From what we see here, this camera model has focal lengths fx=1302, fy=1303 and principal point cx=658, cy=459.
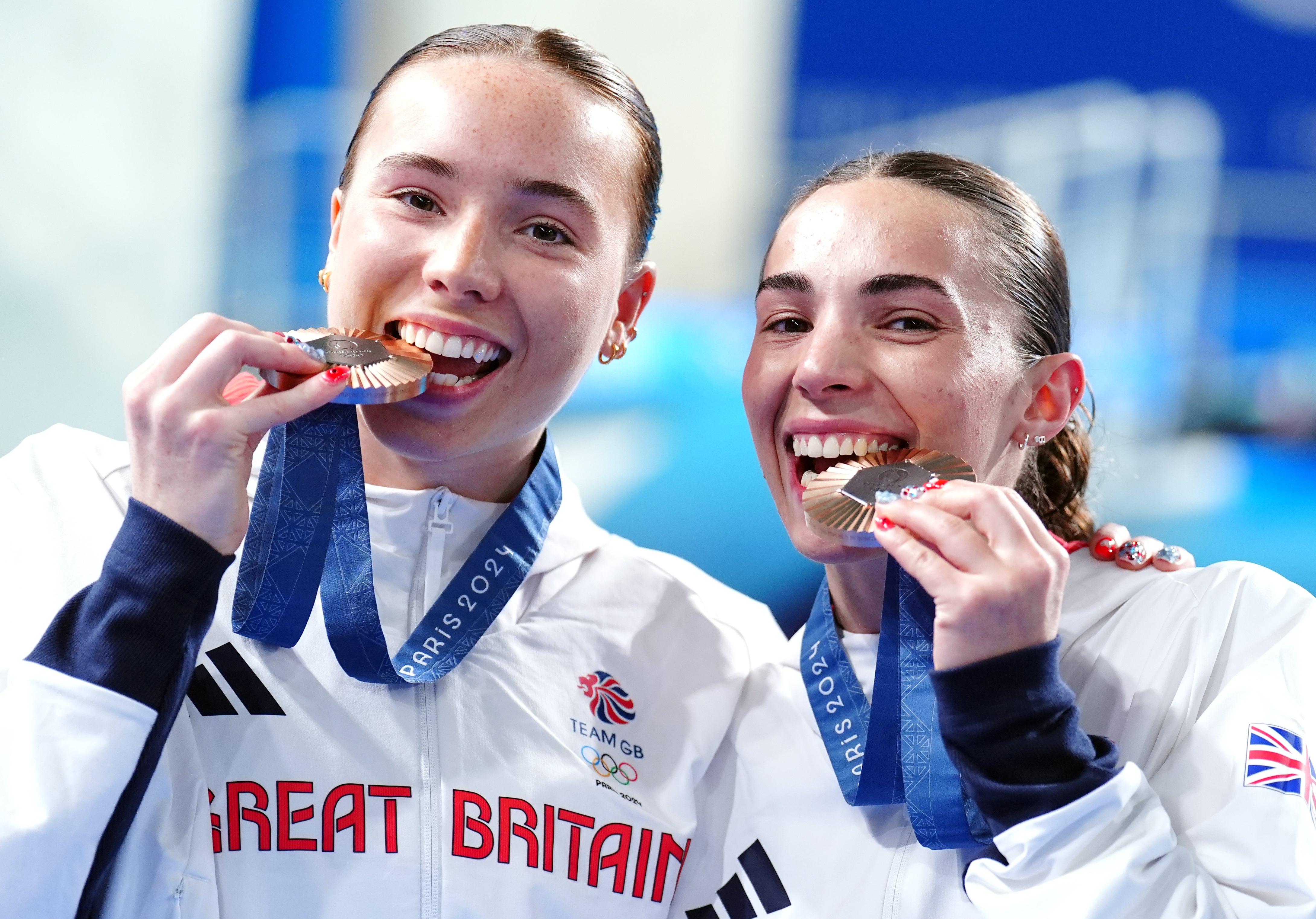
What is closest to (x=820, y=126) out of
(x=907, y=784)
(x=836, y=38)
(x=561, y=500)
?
(x=836, y=38)

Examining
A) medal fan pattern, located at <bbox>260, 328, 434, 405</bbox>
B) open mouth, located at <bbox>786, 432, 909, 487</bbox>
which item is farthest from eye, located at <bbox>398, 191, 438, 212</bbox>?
open mouth, located at <bbox>786, 432, 909, 487</bbox>

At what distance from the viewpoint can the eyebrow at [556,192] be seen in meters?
1.97

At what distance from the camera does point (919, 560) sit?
1.65 m

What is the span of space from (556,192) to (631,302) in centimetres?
37

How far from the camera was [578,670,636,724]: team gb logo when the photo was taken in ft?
6.96

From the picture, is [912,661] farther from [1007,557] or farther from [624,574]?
[624,574]

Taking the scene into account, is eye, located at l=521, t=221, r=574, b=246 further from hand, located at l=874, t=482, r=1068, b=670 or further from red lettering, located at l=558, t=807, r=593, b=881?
red lettering, located at l=558, t=807, r=593, b=881

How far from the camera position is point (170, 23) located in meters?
7.41

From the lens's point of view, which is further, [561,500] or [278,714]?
[561,500]

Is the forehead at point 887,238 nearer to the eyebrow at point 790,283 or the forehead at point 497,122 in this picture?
the eyebrow at point 790,283

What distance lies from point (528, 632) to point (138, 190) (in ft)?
20.0

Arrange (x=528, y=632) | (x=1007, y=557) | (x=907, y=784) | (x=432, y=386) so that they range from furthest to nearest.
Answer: (x=528, y=632) < (x=432, y=386) < (x=907, y=784) < (x=1007, y=557)

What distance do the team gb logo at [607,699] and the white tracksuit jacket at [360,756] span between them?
0.01 m

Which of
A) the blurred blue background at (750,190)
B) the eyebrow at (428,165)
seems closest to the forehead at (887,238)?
the eyebrow at (428,165)
